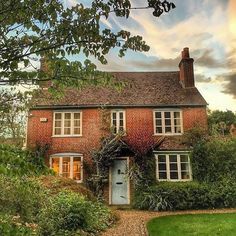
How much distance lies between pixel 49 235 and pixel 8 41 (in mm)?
6384

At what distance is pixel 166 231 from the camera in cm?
1244

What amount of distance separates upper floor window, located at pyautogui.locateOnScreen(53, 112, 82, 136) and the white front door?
3503 mm

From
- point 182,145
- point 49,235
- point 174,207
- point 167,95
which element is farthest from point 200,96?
point 49,235

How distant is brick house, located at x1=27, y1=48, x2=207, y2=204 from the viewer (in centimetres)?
2283

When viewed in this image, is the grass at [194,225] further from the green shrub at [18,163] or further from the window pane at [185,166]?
the green shrub at [18,163]

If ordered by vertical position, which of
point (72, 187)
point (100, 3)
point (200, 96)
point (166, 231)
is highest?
point (200, 96)

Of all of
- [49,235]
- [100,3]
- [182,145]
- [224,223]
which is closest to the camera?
[100,3]

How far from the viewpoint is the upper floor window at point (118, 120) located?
23745 millimetres

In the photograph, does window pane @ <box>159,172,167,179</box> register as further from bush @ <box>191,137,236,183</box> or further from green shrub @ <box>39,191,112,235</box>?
green shrub @ <box>39,191,112,235</box>

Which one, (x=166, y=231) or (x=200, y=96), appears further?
(x=200, y=96)

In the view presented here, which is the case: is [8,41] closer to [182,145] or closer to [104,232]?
[104,232]

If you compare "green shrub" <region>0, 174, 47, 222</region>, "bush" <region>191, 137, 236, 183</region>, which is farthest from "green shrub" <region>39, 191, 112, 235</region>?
"bush" <region>191, 137, 236, 183</region>

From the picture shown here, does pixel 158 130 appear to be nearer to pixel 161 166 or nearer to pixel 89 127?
pixel 161 166

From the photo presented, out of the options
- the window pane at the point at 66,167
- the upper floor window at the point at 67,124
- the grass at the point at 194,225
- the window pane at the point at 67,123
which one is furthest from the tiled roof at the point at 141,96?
the grass at the point at 194,225
